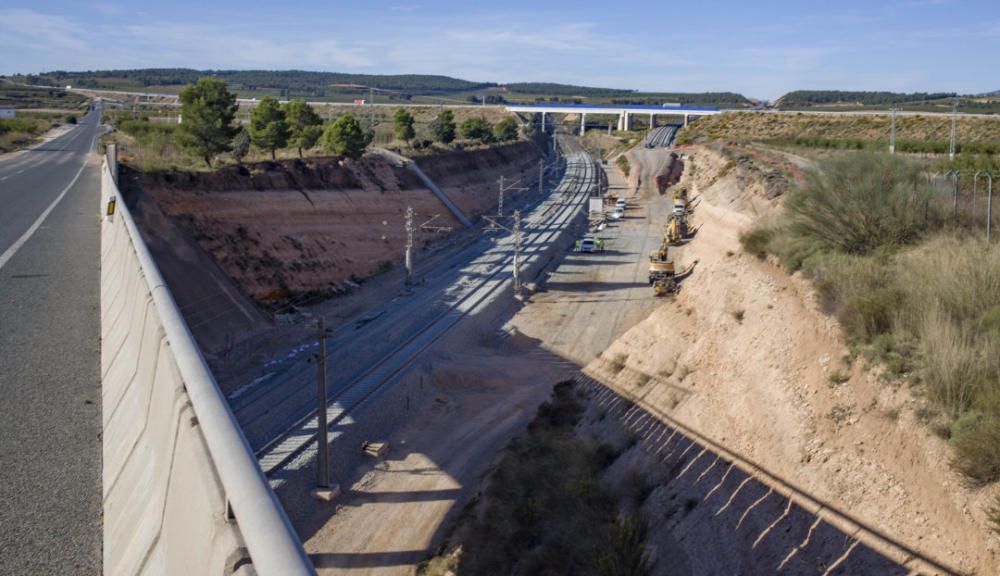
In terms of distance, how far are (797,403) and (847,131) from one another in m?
76.1

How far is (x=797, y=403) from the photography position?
665 inches

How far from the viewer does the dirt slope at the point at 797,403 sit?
11.9 meters

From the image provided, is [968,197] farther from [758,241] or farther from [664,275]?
[664,275]

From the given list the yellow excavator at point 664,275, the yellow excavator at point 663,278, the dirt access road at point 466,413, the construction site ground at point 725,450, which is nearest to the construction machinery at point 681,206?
the dirt access road at point 466,413

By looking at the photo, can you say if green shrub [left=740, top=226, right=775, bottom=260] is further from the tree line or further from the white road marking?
the tree line

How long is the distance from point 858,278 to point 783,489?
6879mm

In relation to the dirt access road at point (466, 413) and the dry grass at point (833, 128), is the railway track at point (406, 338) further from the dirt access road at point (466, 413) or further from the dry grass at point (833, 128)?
the dry grass at point (833, 128)

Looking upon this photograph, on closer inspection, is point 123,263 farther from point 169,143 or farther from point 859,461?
point 169,143

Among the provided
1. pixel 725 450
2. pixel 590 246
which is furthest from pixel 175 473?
pixel 590 246

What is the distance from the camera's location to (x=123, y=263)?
1466 centimetres

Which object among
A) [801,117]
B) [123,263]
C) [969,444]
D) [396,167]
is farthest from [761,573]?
[801,117]

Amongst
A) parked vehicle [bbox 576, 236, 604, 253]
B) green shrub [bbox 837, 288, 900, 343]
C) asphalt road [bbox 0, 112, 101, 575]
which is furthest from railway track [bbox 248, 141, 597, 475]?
green shrub [bbox 837, 288, 900, 343]

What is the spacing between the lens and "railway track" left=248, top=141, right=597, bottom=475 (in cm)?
2466

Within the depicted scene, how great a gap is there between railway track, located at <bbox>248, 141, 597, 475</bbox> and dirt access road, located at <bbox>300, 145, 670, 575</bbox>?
1715mm
